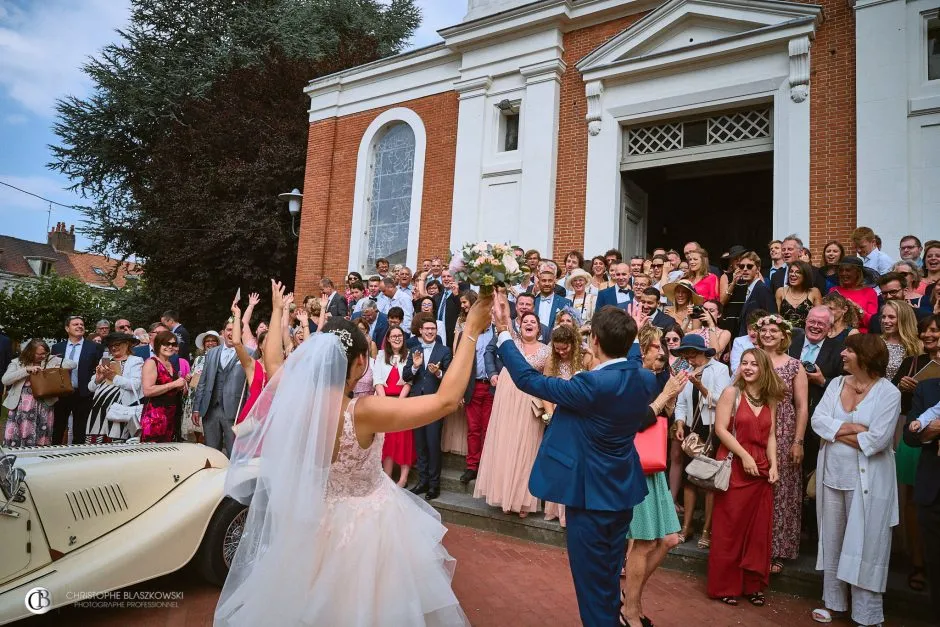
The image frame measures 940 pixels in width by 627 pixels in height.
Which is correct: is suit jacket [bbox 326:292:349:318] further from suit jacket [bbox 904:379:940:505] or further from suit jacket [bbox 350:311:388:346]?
suit jacket [bbox 904:379:940:505]

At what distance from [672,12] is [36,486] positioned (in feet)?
38.2

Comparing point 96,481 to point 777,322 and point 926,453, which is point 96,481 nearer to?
point 777,322

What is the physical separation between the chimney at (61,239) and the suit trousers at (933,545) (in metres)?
63.5

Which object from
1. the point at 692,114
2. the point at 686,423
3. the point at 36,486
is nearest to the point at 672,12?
the point at 692,114

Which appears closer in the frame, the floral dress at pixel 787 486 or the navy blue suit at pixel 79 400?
the floral dress at pixel 787 486

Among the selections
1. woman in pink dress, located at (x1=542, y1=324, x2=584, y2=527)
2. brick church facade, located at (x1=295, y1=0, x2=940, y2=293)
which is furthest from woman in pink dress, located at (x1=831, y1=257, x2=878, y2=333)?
woman in pink dress, located at (x1=542, y1=324, x2=584, y2=527)

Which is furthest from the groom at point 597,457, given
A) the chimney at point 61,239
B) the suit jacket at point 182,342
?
the chimney at point 61,239

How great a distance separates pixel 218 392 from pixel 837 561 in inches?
283

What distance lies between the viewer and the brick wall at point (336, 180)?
14.0m

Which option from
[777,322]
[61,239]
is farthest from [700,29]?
[61,239]

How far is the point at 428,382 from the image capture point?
7664 millimetres

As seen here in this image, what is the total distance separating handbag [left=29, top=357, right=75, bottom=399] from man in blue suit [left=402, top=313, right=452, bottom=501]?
4595mm

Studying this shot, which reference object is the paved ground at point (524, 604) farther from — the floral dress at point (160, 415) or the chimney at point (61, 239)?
the chimney at point (61, 239)

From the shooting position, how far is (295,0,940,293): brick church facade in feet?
29.3
